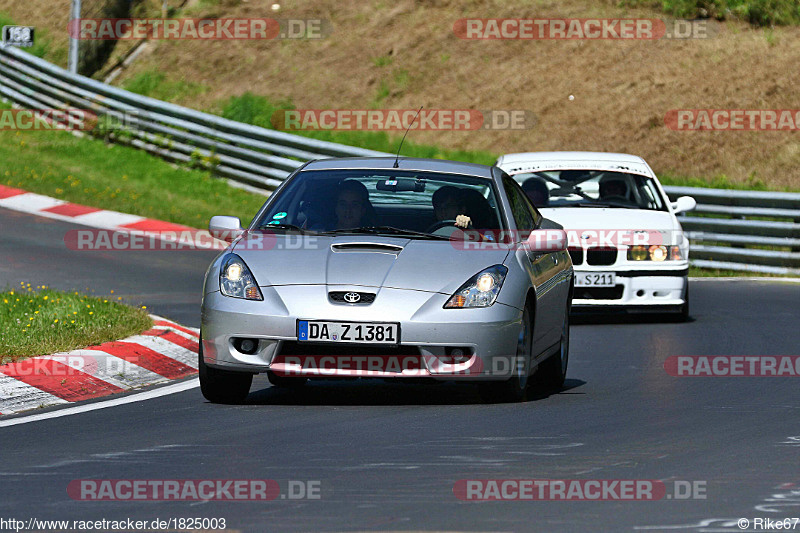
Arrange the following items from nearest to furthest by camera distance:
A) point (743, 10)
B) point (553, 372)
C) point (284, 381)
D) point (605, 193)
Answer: point (284, 381)
point (553, 372)
point (605, 193)
point (743, 10)

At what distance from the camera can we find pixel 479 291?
29.5ft

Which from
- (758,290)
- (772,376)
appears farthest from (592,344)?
(758,290)

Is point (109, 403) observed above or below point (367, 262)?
below

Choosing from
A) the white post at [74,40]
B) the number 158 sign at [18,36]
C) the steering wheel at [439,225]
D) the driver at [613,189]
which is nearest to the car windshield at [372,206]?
the steering wheel at [439,225]

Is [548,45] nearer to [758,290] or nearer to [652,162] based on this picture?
[652,162]

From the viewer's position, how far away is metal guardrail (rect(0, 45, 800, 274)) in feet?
64.6

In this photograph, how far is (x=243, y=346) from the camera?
29.3 feet

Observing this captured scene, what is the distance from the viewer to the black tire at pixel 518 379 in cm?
916

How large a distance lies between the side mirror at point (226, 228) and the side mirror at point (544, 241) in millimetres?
1712

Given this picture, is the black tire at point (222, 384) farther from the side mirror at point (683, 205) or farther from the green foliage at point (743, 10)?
the green foliage at point (743, 10)

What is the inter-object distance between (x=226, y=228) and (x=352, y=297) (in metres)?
1.23

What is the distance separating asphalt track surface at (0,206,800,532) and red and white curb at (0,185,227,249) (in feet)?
30.6

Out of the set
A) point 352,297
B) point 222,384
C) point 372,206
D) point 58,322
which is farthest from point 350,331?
point 58,322

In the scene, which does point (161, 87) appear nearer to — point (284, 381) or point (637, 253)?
point (637, 253)
